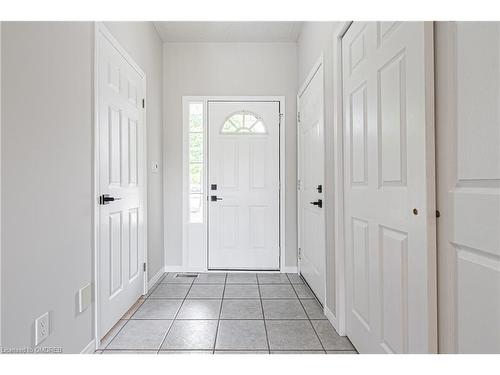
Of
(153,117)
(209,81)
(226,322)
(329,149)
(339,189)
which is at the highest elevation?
(209,81)

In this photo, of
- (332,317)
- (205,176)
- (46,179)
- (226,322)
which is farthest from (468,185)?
(205,176)

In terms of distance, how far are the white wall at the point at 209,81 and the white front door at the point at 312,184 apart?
333 mm

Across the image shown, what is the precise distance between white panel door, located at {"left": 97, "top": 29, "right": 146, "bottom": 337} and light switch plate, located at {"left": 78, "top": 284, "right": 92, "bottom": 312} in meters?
0.14

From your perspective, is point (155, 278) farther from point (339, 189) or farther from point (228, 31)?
point (228, 31)

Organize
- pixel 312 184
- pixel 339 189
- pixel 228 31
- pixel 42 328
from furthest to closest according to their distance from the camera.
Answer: pixel 228 31 → pixel 312 184 → pixel 339 189 → pixel 42 328

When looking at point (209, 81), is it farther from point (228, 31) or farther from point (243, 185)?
point (243, 185)

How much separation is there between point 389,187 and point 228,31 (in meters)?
2.65

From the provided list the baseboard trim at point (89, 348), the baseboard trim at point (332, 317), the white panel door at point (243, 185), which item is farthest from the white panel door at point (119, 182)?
the baseboard trim at point (332, 317)

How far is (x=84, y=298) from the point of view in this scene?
1709mm

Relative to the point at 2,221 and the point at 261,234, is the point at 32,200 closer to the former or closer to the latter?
the point at 2,221

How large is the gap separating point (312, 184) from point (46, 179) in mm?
2026

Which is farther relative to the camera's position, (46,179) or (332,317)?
(332,317)

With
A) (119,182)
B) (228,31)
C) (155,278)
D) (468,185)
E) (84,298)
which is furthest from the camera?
(228,31)

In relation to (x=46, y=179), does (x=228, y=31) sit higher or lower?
higher
